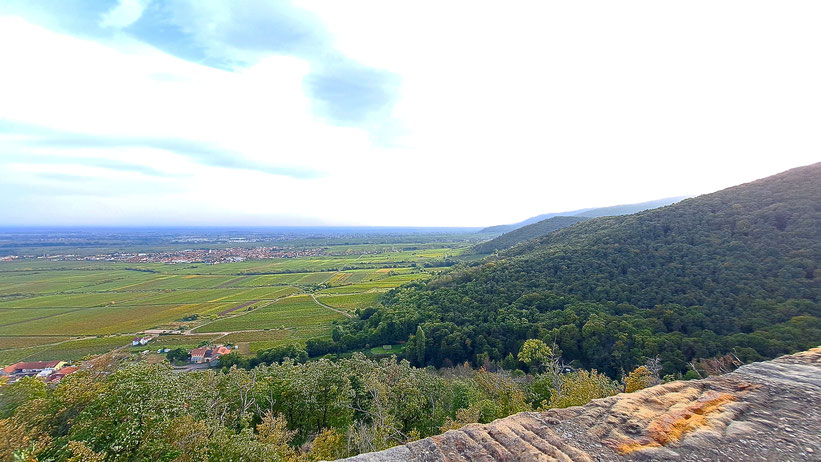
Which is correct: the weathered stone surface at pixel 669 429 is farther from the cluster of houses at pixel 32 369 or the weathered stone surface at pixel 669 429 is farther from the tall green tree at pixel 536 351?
the cluster of houses at pixel 32 369

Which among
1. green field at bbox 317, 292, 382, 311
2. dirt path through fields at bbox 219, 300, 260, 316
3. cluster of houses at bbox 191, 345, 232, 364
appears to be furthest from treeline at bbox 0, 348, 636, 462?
dirt path through fields at bbox 219, 300, 260, 316

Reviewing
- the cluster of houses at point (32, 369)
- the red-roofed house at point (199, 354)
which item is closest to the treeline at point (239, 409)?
the red-roofed house at point (199, 354)

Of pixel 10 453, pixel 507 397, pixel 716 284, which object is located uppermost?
pixel 10 453

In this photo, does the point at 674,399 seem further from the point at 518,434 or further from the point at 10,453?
→ the point at 10,453

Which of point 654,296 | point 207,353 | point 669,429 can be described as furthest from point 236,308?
point 654,296

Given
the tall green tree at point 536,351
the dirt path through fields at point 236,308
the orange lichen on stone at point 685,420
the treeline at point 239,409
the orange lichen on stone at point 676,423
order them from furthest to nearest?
the dirt path through fields at point 236,308
the tall green tree at point 536,351
the treeline at point 239,409
the orange lichen on stone at point 685,420
the orange lichen on stone at point 676,423

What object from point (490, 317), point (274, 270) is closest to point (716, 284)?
point (490, 317)
